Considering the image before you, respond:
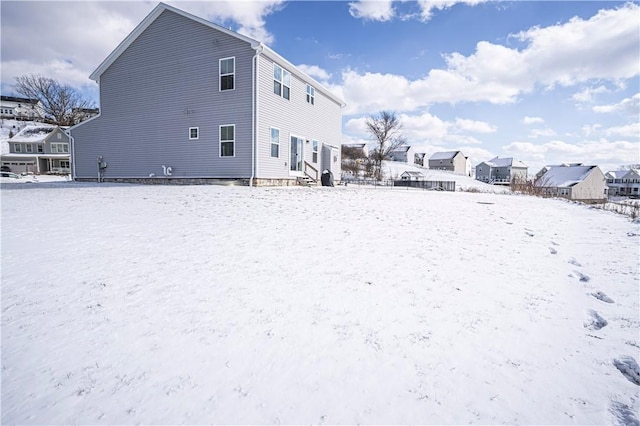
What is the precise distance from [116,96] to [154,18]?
4.15 meters

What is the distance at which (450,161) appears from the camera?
74.4 metres

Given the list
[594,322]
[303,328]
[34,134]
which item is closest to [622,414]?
[594,322]

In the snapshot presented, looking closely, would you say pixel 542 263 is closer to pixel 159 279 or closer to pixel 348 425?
pixel 348 425

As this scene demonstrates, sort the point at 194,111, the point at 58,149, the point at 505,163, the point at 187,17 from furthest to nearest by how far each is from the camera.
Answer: the point at 505,163 < the point at 58,149 < the point at 194,111 < the point at 187,17

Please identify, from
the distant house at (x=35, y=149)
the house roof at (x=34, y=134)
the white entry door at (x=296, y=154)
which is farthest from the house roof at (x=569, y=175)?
the house roof at (x=34, y=134)

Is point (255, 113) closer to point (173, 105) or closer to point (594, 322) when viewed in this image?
point (173, 105)

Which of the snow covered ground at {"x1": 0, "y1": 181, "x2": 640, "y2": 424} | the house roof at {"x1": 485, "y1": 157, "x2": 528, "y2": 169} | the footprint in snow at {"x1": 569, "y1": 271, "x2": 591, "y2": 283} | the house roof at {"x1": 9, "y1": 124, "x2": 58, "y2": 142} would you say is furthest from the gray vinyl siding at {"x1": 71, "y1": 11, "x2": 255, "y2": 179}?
the house roof at {"x1": 485, "y1": 157, "x2": 528, "y2": 169}

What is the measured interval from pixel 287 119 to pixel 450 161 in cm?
6874

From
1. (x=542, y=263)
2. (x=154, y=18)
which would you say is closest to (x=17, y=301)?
(x=542, y=263)

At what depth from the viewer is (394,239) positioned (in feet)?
18.4

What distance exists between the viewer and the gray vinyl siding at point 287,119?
12703 mm

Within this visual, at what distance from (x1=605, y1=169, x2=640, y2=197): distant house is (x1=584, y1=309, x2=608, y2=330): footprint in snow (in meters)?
90.7

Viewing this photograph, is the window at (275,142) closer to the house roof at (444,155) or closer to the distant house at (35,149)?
the distant house at (35,149)

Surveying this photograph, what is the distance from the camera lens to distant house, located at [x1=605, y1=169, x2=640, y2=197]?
71062mm
